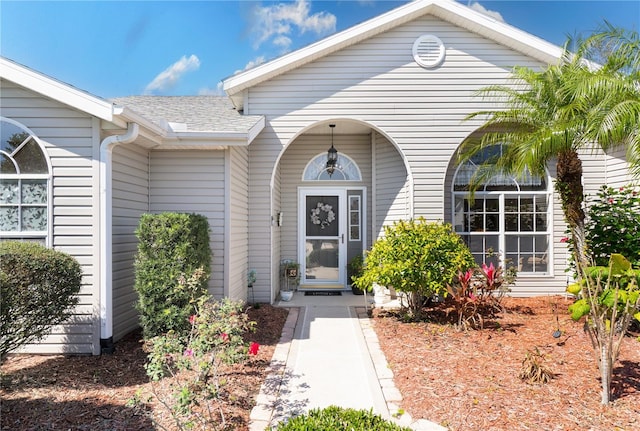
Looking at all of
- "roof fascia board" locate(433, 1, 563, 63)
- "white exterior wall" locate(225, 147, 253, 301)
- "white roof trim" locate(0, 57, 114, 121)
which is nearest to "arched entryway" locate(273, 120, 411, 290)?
"white exterior wall" locate(225, 147, 253, 301)

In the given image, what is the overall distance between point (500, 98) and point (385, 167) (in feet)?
8.08

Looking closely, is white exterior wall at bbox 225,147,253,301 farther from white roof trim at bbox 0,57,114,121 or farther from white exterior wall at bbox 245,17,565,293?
white roof trim at bbox 0,57,114,121

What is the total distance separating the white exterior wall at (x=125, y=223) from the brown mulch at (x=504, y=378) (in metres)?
3.58

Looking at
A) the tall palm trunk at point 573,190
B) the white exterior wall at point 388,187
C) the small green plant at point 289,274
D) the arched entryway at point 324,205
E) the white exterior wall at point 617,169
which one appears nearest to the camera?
the tall palm trunk at point 573,190

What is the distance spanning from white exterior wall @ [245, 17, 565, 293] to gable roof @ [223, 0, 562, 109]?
5.0 inches

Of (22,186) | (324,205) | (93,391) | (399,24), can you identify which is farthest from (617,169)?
(22,186)

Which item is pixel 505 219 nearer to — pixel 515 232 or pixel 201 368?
pixel 515 232

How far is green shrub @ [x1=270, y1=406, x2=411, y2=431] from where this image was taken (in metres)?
2.03

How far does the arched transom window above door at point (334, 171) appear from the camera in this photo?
8.02m

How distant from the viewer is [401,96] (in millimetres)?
6617

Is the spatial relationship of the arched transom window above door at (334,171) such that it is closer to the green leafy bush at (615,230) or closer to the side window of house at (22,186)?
the green leafy bush at (615,230)

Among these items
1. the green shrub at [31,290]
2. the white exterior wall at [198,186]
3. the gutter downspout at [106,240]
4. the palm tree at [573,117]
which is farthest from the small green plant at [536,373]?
the green shrub at [31,290]

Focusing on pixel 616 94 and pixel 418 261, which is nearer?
pixel 616 94

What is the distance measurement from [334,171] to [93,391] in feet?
19.6
